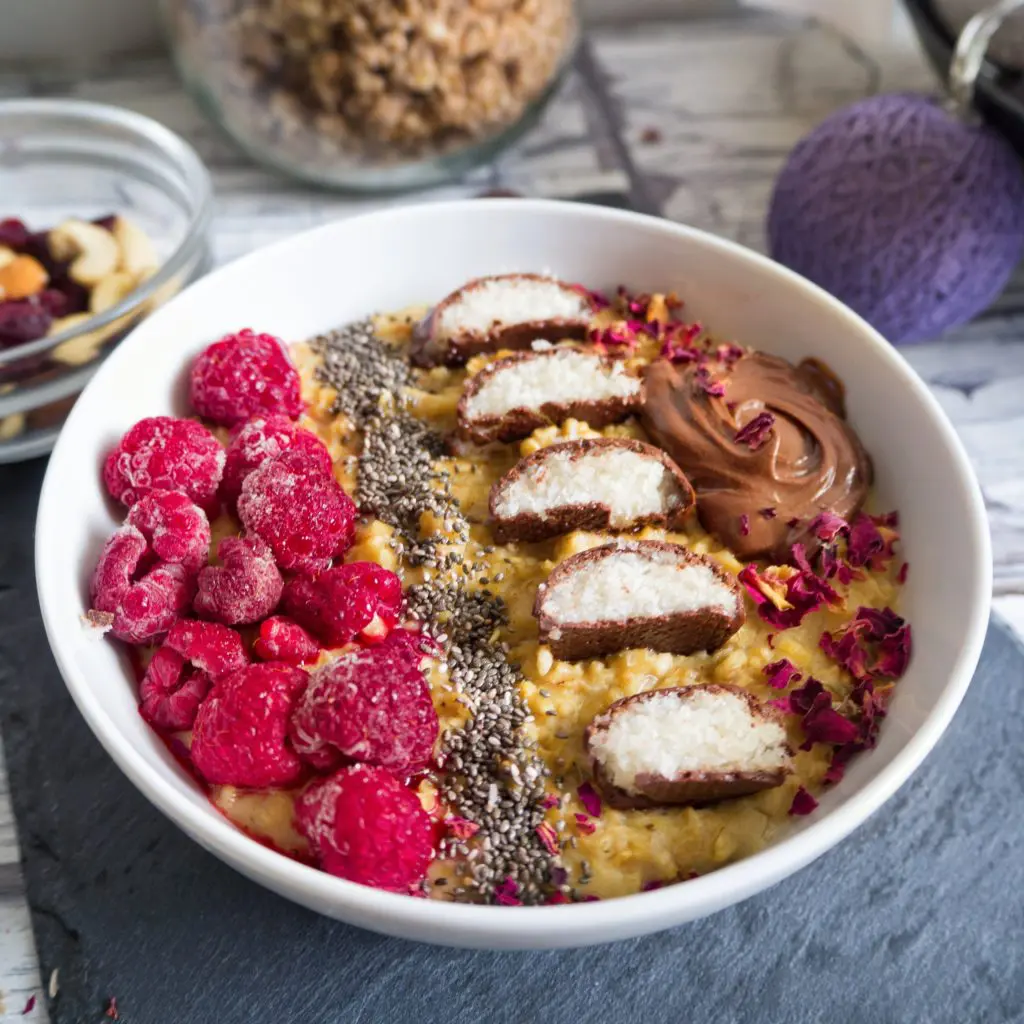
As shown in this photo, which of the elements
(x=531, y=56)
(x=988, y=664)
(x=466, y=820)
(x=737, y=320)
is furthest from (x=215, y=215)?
(x=988, y=664)

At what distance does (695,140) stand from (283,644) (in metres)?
2.01

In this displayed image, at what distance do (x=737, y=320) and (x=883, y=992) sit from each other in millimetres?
1148

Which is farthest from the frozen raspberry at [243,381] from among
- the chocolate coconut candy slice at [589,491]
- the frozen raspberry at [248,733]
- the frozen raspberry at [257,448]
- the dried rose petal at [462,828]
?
the dried rose petal at [462,828]

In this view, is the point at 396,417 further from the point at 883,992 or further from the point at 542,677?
the point at 883,992

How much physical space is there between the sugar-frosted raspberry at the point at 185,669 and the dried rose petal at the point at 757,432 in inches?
33.2

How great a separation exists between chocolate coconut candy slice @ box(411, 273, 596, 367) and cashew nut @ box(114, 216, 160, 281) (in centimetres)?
78

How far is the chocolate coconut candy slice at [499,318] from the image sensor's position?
1.99 meters

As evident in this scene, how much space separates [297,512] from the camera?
1.66 m

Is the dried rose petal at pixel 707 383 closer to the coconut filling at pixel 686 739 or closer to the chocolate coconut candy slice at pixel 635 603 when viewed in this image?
the chocolate coconut candy slice at pixel 635 603

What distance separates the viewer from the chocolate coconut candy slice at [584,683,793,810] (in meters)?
1.44

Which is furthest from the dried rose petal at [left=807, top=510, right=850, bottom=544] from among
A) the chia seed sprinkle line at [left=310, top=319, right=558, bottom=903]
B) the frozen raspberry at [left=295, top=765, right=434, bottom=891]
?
the frozen raspberry at [left=295, top=765, right=434, bottom=891]

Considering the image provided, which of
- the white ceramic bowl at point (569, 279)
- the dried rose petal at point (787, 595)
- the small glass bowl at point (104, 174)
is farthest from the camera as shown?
the small glass bowl at point (104, 174)

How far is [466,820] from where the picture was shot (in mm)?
1473

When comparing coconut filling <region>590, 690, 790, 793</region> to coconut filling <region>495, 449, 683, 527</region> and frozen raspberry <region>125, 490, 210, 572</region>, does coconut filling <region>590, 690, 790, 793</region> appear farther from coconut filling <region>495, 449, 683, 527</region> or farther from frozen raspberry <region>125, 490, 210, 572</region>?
frozen raspberry <region>125, 490, 210, 572</region>
